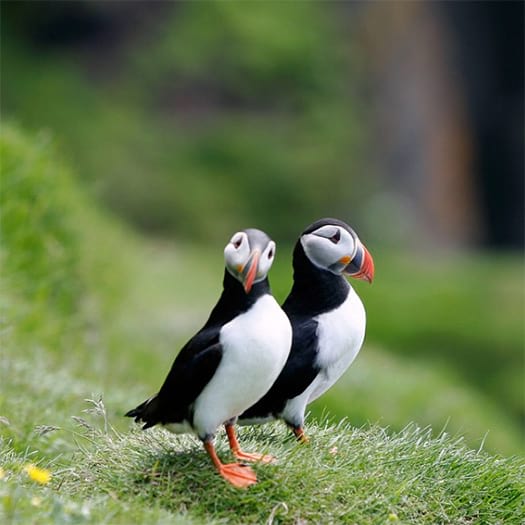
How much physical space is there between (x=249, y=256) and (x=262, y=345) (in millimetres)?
297

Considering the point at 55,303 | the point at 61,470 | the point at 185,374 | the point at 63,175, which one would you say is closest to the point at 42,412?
the point at 61,470

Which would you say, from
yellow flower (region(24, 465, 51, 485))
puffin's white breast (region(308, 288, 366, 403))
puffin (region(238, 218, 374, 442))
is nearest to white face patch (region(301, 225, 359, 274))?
puffin (region(238, 218, 374, 442))

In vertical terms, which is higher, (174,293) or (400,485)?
(400,485)

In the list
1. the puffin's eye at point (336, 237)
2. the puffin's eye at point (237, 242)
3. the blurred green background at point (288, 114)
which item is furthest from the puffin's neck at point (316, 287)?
the blurred green background at point (288, 114)

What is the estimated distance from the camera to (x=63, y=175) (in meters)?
9.62

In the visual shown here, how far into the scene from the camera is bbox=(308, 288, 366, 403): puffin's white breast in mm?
4586

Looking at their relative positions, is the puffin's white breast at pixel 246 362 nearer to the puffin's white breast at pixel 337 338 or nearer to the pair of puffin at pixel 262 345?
the pair of puffin at pixel 262 345

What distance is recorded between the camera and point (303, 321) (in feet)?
15.3

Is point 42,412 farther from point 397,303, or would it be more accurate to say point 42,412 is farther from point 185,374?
point 397,303

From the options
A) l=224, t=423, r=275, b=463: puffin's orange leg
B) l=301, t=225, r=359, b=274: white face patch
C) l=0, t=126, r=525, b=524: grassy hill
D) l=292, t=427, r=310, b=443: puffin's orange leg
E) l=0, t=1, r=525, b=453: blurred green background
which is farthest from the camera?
l=0, t=1, r=525, b=453: blurred green background

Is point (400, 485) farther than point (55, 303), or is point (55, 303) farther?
point (55, 303)

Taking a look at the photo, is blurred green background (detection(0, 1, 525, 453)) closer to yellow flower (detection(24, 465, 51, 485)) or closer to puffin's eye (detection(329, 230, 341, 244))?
puffin's eye (detection(329, 230, 341, 244))

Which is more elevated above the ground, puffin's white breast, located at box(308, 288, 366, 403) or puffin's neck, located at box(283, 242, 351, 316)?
puffin's neck, located at box(283, 242, 351, 316)

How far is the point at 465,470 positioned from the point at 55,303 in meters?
4.84
